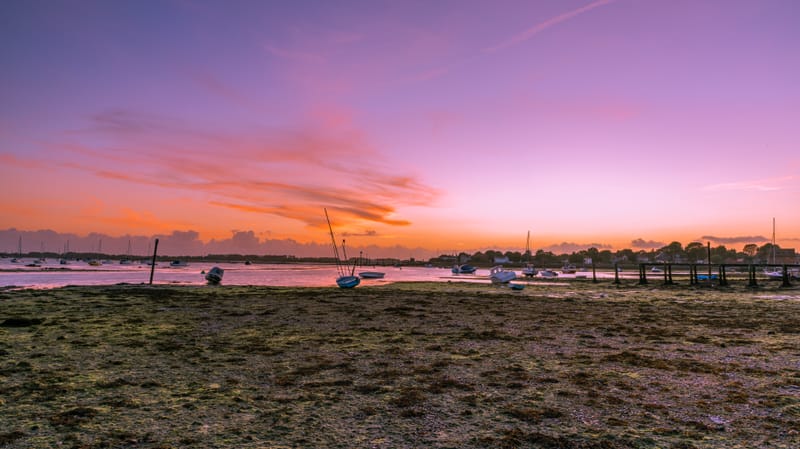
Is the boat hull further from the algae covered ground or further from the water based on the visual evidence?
the algae covered ground

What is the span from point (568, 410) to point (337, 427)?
12.6 ft

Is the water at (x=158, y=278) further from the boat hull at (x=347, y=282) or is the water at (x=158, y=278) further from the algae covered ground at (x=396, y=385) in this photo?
the algae covered ground at (x=396, y=385)

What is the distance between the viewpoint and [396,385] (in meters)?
9.09

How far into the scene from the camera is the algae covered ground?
20.7 ft

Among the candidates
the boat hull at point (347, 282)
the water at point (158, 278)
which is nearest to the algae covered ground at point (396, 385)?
the boat hull at point (347, 282)

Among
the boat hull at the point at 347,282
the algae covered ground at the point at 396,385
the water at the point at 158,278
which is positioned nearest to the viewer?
the algae covered ground at the point at 396,385

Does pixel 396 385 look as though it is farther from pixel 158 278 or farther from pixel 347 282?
pixel 158 278

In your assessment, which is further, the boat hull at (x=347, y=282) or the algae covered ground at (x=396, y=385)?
the boat hull at (x=347, y=282)

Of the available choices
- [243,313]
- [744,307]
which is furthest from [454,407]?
[744,307]

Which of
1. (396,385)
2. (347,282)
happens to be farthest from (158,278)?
(396,385)

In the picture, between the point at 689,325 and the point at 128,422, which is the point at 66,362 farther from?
the point at 689,325

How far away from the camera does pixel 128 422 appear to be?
6781 mm

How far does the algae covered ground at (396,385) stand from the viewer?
20.7 ft

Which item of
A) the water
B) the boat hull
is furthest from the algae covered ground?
the water
